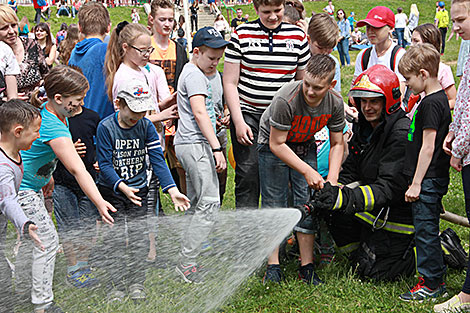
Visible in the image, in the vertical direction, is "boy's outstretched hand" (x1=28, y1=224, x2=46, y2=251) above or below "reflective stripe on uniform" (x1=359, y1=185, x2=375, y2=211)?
above

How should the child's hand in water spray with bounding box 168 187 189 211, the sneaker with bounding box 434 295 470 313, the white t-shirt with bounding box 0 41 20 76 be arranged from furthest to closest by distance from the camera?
the white t-shirt with bounding box 0 41 20 76 → the child's hand in water spray with bounding box 168 187 189 211 → the sneaker with bounding box 434 295 470 313

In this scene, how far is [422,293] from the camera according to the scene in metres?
4.27

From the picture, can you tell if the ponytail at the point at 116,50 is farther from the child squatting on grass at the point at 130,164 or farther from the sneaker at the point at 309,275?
the sneaker at the point at 309,275

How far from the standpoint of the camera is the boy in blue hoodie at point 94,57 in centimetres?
531

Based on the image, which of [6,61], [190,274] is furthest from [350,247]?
[6,61]

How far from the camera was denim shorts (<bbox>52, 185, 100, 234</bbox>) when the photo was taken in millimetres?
4758

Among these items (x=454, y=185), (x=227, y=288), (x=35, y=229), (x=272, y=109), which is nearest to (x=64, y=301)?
(x=35, y=229)

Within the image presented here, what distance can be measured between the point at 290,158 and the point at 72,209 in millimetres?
2004

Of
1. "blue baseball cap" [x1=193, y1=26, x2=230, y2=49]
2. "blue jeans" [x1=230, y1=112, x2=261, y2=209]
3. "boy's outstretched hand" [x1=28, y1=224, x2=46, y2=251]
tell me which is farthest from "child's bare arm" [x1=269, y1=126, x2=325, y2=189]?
"boy's outstretched hand" [x1=28, y1=224, x2=46, y2=251]

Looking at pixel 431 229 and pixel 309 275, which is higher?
pixel 431 229

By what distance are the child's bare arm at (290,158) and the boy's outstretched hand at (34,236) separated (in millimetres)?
1987

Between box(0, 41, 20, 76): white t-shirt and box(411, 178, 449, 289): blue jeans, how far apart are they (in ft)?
14.2

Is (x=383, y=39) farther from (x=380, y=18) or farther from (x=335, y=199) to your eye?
(x=335, y=199)

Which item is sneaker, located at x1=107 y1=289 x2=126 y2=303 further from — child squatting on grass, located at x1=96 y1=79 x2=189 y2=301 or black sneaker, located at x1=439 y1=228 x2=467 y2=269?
black sneaker, located at x1=439 y1=228 x2=467 y2=269
